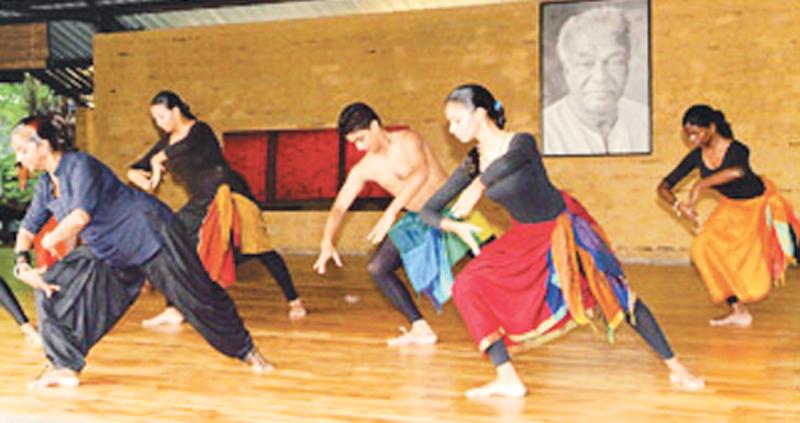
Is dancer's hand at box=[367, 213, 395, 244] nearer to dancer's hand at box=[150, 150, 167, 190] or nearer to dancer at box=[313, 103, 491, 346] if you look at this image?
dancer at box=[313, 103, 491, 346]

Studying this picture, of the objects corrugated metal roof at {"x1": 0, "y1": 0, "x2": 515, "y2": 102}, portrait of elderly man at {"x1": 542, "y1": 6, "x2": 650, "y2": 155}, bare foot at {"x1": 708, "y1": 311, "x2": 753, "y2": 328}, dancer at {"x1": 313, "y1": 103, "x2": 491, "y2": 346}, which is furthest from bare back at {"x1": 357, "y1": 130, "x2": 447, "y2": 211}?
corrugated metal roof at {"x1": 0, "y1": 0, "x2": 515, "y2": 102}

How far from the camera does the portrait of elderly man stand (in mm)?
8781

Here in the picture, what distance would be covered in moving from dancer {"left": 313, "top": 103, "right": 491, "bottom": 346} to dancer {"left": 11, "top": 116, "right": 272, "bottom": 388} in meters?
0.65

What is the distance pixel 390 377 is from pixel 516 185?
924 millimetres

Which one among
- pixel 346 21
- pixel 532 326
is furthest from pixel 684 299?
pixel 346 21

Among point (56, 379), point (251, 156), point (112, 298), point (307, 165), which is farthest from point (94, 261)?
point (251, 156)

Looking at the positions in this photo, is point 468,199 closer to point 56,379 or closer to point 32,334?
point 56,379

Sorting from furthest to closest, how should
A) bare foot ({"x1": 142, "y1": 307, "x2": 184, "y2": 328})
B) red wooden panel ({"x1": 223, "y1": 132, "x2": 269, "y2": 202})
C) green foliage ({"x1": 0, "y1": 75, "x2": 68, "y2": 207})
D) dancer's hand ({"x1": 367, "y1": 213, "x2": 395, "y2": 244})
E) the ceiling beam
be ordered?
green foliage ({"x1": 0, "y1": 75, "x2": 68, "y2": 207}) < the ceiling beam < red wooden panel ({"x1": 223, "y1": 132, "x2": 269, "y2": 202}) < bare foot ({"x1": 142, "y1": 307, "x2": 184, "y2": 328}) < dancer's hand ({"x1": 367, "y1": 213, "x2": 395, "y2": 244})

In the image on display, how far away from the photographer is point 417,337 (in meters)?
3.89

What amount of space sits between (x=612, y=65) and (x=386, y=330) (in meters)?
5.50

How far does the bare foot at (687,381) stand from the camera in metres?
2.84

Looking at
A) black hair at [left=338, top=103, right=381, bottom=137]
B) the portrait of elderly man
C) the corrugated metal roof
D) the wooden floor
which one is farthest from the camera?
the corrugated metal roof

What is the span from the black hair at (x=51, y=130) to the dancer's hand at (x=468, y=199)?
137cm

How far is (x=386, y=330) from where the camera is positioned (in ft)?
14.2
